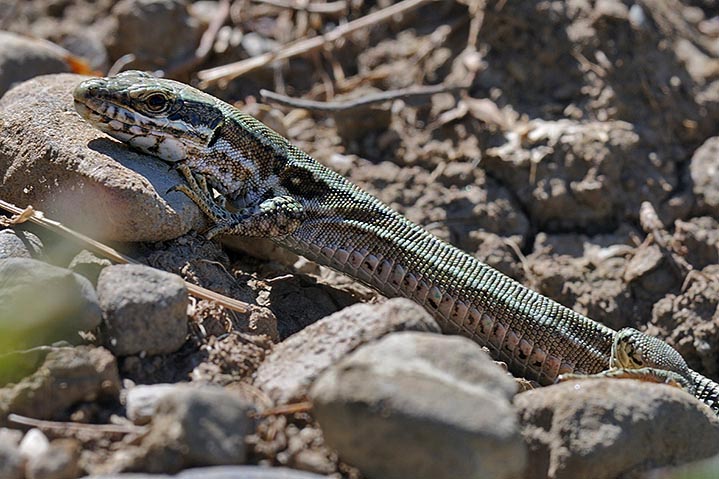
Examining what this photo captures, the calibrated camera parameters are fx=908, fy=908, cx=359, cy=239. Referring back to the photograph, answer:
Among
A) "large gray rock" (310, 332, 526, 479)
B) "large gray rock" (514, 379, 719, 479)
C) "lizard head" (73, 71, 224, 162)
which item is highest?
"lizard head" (73, 71, 224, 162)

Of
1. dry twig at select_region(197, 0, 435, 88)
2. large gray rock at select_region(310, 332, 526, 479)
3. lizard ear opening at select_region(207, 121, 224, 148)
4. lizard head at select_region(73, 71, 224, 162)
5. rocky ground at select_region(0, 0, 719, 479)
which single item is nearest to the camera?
large gray rock at select_region(310, 332, 526, 479)

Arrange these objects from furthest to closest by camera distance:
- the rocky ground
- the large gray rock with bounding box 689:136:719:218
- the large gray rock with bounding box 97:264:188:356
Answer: the large gray rock with bounding box 689:136:719:218, the large gray rock with bounding box 97:264:188:356, the rocky ground

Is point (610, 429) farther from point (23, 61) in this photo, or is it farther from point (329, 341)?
point (23, 61)

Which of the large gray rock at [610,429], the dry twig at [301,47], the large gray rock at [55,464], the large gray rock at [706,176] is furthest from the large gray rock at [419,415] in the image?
the dry twig at [301,47]

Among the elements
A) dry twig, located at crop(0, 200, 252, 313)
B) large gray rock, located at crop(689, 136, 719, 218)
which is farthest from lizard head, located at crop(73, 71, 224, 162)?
large gray rock, located at crop(689, 136, 719, 218)

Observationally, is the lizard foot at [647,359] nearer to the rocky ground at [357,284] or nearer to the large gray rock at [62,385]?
the rocky ground at [357,284]

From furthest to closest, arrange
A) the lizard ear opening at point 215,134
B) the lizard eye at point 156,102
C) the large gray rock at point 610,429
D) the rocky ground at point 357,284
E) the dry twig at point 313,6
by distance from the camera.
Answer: the dry twig at point 313,6 → the lizard ear opening at point 215,134 → the lizard eye at point 156,102 → the large gray rock at point 610,429 → the rocky ground at point 357,284

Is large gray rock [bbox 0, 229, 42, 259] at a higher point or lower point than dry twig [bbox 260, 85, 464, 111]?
higher

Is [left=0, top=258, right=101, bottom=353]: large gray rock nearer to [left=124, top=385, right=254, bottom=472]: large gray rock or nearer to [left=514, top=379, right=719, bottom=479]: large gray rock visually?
[left=124, top=385, right=254, bottom=472]: large gray rock
